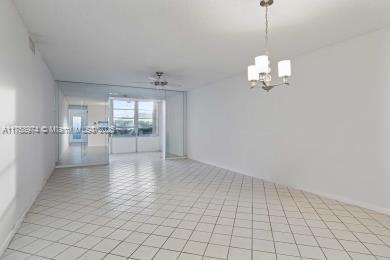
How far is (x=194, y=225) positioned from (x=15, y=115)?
2.54m

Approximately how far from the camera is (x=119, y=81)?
6824mm

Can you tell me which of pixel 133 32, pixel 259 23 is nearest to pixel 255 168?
pixel 259 23

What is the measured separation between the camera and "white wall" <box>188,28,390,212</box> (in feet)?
10.5

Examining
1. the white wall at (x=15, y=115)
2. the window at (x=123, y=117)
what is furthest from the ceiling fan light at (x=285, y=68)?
the window at (x=123, y=117)

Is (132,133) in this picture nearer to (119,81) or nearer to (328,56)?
(119,81)

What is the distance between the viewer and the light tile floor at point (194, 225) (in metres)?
2.21

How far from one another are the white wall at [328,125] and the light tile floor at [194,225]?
1.20 feet

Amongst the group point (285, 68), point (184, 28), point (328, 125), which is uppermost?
point (184, 28)

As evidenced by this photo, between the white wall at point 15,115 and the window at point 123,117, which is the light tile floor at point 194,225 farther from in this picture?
the window at point 123,117

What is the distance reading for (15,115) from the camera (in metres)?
2.61

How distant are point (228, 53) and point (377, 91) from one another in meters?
2.43

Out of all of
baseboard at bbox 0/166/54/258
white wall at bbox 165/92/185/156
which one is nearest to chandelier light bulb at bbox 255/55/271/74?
baseboard at bbox 0/166/54/258

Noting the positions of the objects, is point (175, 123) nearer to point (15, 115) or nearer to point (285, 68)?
point (15, 115)

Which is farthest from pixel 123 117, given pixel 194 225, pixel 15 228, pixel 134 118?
pixel 194 225
